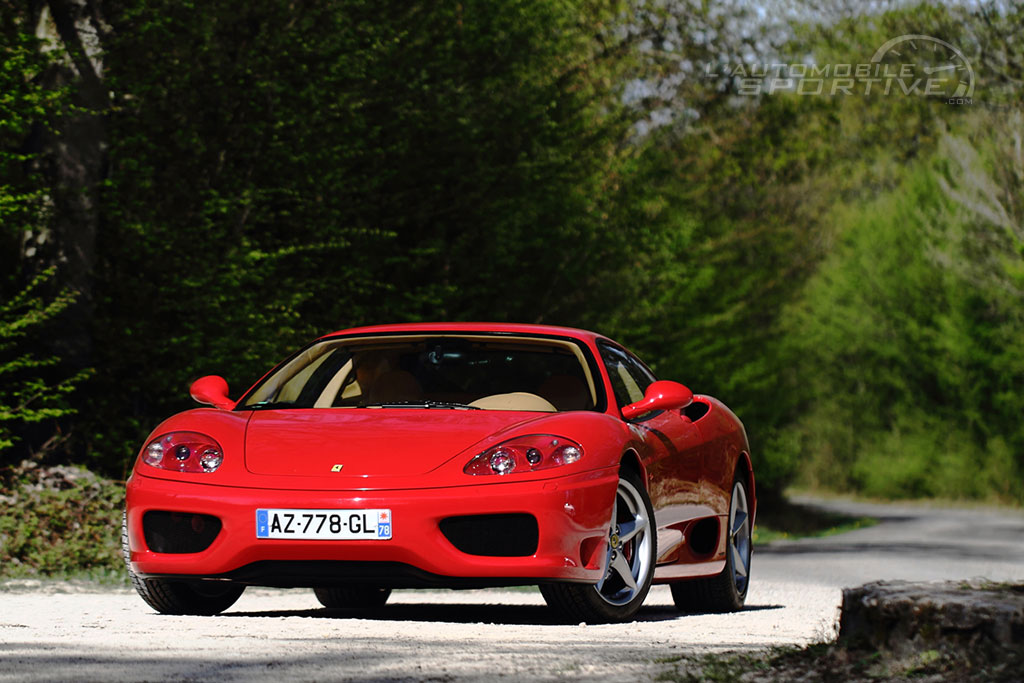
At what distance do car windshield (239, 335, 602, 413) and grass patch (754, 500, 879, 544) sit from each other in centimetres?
2435

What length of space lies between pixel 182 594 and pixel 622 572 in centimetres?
215

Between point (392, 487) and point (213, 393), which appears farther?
point (213, 393)

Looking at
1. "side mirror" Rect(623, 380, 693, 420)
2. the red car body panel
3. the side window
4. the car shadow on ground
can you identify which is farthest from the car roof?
the car shadow on ground

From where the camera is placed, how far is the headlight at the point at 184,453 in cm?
754

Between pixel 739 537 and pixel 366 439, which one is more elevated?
pixel 366 439

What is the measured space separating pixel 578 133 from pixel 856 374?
31880 millimetres

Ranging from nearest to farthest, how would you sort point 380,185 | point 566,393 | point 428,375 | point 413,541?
point 413,541 → point 566,393 → point 428,375 → point 380,185

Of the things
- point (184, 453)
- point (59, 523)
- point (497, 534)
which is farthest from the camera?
point (59, 523)

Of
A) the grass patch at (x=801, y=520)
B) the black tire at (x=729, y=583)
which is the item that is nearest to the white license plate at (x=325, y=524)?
the black tire at (x=729, y=583)

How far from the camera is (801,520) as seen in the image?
39.0 meters

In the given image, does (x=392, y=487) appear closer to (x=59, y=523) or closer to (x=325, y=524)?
(x=325, y=524)

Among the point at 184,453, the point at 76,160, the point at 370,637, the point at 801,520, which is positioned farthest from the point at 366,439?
the point at 801,520

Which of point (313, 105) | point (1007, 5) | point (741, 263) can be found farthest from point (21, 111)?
point (1007, 5)

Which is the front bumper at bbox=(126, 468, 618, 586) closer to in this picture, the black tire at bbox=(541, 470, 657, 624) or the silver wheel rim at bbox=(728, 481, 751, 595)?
the black tire at bbox=(541, 470, 657, 624)
